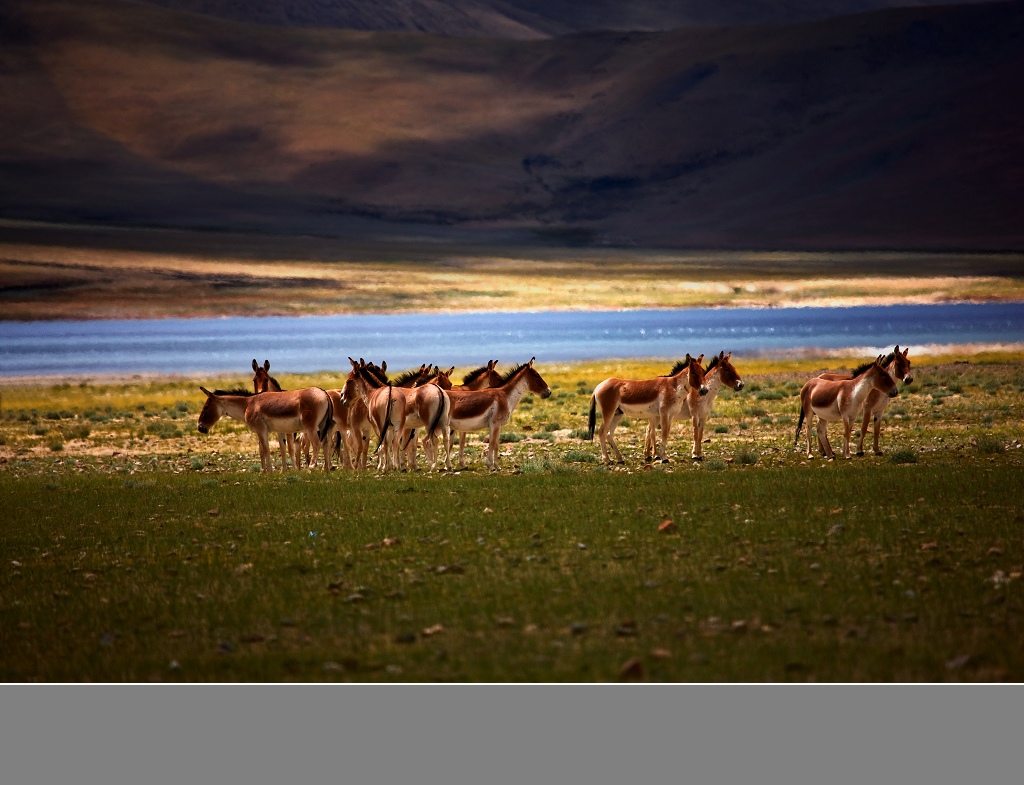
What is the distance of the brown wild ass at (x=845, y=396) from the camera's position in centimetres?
2234

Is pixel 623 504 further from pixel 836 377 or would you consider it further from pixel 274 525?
pixel 836 377

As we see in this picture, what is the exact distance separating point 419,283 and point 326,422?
134678 mm

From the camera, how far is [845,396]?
22.4 meters

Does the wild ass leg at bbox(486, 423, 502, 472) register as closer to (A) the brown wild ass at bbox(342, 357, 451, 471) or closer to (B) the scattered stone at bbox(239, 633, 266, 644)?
(A) the brown wild ass at bbox(342, 357, 451, 471)

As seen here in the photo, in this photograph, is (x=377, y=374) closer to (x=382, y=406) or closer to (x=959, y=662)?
(x=382, y=406)

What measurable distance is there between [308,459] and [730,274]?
152 m

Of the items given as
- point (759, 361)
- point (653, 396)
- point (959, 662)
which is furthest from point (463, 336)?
point (959, 662)

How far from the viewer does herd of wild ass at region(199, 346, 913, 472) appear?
22.6 metres

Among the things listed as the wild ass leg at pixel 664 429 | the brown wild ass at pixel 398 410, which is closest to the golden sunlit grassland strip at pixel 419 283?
the brown wild ass at pixel 398 410

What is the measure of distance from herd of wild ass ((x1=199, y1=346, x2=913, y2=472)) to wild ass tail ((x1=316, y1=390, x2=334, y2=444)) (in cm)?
2

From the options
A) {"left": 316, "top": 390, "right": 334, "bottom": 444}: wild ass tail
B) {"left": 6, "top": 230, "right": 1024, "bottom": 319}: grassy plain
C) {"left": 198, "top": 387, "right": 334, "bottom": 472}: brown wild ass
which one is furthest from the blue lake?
{"left": 316, "top": 390, "right": 334, "bottom": 444}: wild ass tail


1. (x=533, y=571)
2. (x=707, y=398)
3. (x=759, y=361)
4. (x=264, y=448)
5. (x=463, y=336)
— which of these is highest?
(x=463, y=336)

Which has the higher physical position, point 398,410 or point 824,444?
point 398,410

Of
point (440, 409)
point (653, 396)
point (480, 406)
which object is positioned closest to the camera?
point (440, 409)
